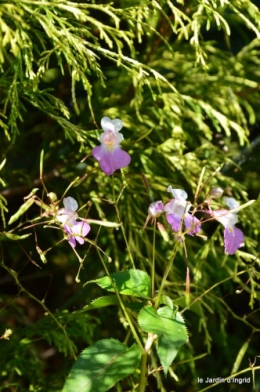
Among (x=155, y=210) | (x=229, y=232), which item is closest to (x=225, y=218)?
(x=229, y=232)

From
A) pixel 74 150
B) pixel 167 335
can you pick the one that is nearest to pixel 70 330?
pixel 74 150

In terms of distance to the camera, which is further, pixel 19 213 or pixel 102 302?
pixel 102 302

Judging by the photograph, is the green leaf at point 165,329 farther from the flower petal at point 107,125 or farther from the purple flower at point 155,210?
the flower petal at point 107,125

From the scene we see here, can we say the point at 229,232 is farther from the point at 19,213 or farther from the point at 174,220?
the point at 19,213

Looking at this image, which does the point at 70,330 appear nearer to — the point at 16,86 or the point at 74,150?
the point at 74,150

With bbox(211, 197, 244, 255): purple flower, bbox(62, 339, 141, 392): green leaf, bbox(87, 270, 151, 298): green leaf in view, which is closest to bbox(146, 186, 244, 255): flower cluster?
bbox(211, 197, 244, 255): purple flower

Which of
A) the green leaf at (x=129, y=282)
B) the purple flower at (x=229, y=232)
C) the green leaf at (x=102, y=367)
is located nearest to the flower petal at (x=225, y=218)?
the purple flower at (x=229, y=232)

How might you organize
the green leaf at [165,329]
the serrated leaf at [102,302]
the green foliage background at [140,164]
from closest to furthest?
the green leaf at [165,329] → the serrated leaf at [102,302] → the green foliage background at [140,164]
